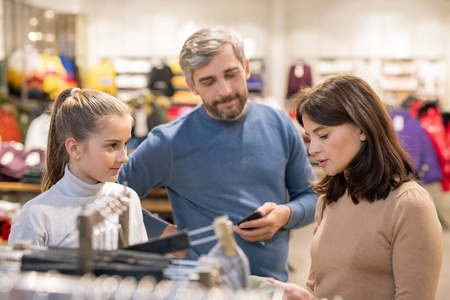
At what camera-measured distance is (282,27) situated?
1077 centimetres

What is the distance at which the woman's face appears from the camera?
1572 mm

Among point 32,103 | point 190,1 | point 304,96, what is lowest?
point 32,103

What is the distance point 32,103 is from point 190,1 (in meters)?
4.37

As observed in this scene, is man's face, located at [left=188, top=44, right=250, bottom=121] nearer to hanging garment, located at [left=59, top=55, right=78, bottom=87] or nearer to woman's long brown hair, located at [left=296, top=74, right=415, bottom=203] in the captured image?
woman's long brown hair, located at [left=296, top=74, right=415, bottom=203]

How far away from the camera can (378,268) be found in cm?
146

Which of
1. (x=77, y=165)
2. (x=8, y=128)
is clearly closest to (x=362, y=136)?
(x=77, y=165)

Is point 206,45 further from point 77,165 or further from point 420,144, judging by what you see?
point 420,144

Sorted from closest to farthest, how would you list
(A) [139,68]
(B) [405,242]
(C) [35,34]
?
(B) [405,242] → (C) [35,34] → (A) [139,68]

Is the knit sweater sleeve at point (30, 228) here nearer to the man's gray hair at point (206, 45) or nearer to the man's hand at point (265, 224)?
the man's hand at point (265, 224)

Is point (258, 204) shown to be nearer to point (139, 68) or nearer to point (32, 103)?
point (32, 103)

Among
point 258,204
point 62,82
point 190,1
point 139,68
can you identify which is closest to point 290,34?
A: point 190,1

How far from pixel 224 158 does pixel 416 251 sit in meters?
0.88

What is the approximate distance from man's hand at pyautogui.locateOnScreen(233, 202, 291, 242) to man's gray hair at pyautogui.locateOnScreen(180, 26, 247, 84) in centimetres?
61

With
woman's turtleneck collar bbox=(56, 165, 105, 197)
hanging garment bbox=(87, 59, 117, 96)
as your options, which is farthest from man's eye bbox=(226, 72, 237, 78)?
hanging garment bbox=(87, 59, 117, 96)
